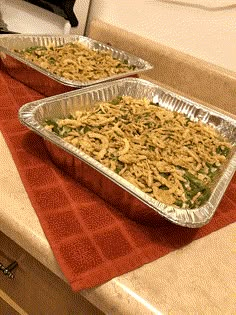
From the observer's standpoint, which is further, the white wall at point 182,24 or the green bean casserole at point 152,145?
the white wall at point 182,24

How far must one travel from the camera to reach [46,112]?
75cm

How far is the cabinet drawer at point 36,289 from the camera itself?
0.56 metres

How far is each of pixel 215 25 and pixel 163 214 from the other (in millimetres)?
712

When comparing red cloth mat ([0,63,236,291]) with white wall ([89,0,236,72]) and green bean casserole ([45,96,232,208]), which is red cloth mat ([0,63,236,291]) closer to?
green bean casserole ([45,96,232,208])

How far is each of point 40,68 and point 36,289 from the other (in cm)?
52

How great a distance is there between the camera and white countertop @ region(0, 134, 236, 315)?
18.6 inches

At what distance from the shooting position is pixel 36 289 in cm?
62

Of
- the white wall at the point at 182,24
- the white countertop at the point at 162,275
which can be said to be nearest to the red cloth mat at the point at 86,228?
the white countertop at the point at 162,275

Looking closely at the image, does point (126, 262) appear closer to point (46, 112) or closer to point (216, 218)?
point (216, 218)

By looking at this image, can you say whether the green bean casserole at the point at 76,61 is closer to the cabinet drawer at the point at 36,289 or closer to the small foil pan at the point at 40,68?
the small foil pan at the point at 40,68

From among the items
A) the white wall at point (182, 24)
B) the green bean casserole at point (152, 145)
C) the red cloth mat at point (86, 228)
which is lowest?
the red cloth mat at point (86, 228)

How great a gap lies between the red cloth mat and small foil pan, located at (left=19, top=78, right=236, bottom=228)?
0.07 ft

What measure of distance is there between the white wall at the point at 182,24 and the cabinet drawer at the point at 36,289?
771 mm

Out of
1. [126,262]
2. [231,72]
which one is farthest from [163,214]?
[231,72]
